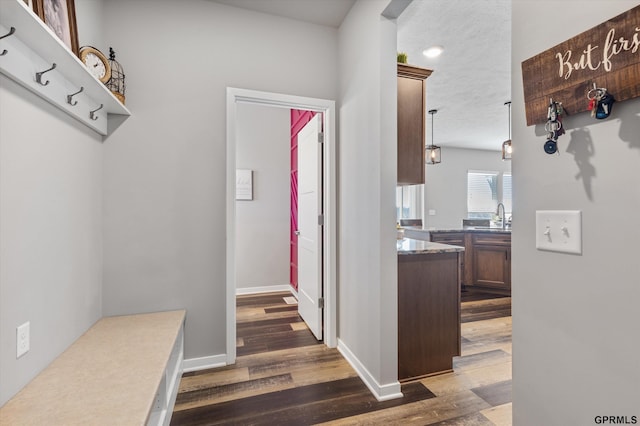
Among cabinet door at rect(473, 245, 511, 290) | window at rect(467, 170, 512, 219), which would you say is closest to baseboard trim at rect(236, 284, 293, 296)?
cabinet door at rect(473, 245, 511, 290)

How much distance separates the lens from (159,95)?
2180mm

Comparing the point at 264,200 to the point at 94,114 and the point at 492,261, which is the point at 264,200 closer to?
the point at 94,114

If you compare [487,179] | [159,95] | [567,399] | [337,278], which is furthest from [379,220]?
[487,179]

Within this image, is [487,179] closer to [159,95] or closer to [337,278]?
[337,278]

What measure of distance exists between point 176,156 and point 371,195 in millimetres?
1441

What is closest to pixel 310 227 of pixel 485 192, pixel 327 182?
pixel 327 182

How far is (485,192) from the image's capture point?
24.3ft

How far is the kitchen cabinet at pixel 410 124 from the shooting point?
82.0 inches

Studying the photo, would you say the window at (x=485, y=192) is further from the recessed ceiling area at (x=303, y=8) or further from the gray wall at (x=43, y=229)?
the gray wall at (x=43, y=229)

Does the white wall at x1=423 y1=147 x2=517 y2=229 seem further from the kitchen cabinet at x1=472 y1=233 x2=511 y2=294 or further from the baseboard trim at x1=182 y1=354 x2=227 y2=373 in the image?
the baseboard trim at x1=182 y1=354 x2=227 y2=373

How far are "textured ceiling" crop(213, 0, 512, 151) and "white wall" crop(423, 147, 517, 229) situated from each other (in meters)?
2.66

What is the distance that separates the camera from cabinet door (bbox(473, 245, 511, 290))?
13.9ft

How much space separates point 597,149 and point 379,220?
1.22 metres

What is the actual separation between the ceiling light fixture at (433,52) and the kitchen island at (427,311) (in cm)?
183
